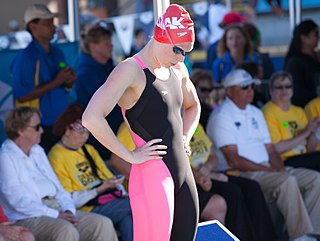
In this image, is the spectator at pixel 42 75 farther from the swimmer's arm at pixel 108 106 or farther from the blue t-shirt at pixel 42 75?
the swimmer's arm at pixel 108 106

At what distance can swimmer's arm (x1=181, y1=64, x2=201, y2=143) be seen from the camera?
13.3ft

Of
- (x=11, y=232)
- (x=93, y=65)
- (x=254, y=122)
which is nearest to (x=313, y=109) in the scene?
(x=254, y=122)

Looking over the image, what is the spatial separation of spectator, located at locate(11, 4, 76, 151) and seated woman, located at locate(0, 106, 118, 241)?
0.74m

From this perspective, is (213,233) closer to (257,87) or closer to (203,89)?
(203,89)

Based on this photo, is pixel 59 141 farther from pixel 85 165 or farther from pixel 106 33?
pixel 106 33

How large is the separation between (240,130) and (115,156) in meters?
1.10

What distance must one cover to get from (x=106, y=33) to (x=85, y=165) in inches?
61.0

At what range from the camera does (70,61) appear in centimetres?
702

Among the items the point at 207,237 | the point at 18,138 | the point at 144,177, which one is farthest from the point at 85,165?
the point at 144,177

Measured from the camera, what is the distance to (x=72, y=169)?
5488 mm

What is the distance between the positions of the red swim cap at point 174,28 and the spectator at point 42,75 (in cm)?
241

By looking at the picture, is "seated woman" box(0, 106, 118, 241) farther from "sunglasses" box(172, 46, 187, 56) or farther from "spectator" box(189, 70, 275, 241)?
"sunglasses" box(172, 46, 187, 56)

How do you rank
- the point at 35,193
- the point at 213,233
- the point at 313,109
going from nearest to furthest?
1. the point at 213,233
2. the point at 35,193
3. the point at 313,109

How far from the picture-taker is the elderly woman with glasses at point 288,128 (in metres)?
6.78
